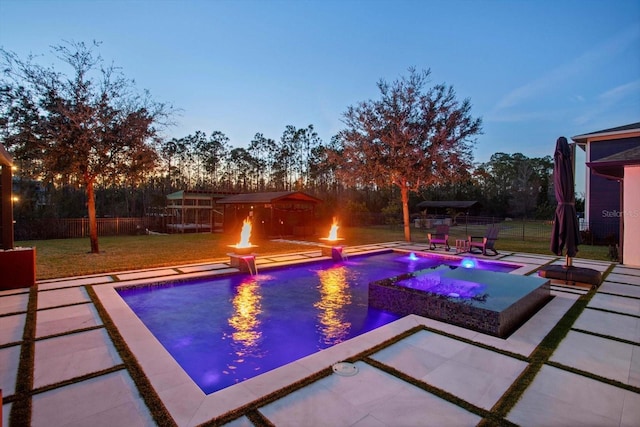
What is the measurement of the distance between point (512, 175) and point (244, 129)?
39579mm

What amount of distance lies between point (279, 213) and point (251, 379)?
14160mm

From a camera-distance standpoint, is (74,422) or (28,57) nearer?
(74,422)

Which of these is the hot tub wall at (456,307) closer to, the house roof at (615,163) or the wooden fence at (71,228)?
the house roof at (615,163)

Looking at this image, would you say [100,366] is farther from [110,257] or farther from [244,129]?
[244,129]

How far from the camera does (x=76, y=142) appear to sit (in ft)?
32.7

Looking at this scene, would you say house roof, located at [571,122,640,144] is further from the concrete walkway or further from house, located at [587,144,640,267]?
the concrete walkway

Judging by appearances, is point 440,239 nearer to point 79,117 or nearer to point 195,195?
point 79,117

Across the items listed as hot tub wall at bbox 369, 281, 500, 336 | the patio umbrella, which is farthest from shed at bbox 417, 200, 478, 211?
hot tub wall at bbox 369, 281, 500, 336

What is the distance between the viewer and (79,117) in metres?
9.70

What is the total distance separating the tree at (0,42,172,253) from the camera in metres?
9.58

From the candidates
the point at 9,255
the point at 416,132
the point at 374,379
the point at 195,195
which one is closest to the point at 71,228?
the point at 195,195

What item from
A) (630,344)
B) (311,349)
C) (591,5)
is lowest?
(311,349)

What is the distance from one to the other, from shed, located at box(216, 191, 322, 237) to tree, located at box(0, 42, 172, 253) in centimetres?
669

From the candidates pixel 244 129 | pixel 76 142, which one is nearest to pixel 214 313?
pixel 76 142
